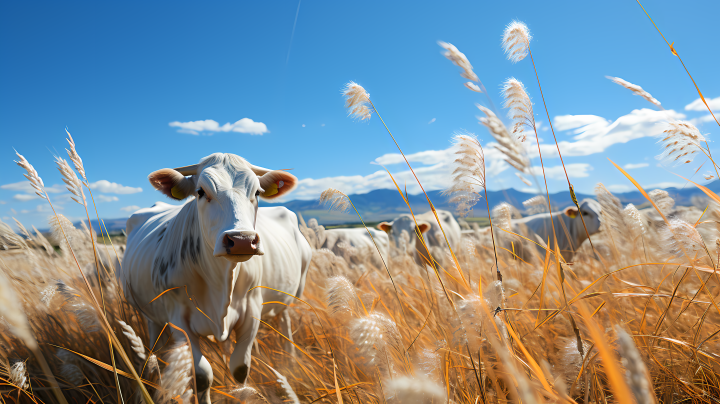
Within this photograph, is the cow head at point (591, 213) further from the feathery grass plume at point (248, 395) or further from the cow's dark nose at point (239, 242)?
the feathery grass plume at point (248, 395)

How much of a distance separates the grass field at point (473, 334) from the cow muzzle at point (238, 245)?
485 mm

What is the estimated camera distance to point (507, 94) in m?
1.81

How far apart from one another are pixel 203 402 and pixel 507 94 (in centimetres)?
255

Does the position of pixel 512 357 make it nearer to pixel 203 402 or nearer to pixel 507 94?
pixel 507 94

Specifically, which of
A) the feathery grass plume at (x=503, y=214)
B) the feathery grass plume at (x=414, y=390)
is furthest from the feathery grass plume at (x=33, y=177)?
the feathery grass plume at (x=503, y=214)

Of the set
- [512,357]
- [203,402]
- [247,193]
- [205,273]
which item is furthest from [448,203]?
[203,402]

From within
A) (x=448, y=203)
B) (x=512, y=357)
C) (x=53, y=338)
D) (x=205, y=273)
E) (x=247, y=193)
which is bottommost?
(x=53, y=338)

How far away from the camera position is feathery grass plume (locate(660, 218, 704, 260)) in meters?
1.23

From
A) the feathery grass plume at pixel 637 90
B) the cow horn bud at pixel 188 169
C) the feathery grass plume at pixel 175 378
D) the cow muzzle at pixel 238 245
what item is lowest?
the feathery grass plume at pixel 175 378

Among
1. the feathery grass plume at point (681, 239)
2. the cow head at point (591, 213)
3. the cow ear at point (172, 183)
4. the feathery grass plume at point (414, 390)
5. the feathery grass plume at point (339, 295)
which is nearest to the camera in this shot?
the feathery grass plume at point (414, 390)

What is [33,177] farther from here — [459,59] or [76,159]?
[459,59]

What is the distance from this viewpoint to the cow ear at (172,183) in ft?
7.33

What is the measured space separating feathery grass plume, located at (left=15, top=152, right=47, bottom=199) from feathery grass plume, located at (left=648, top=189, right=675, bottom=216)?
331 cm

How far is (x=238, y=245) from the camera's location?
179 centimetres
